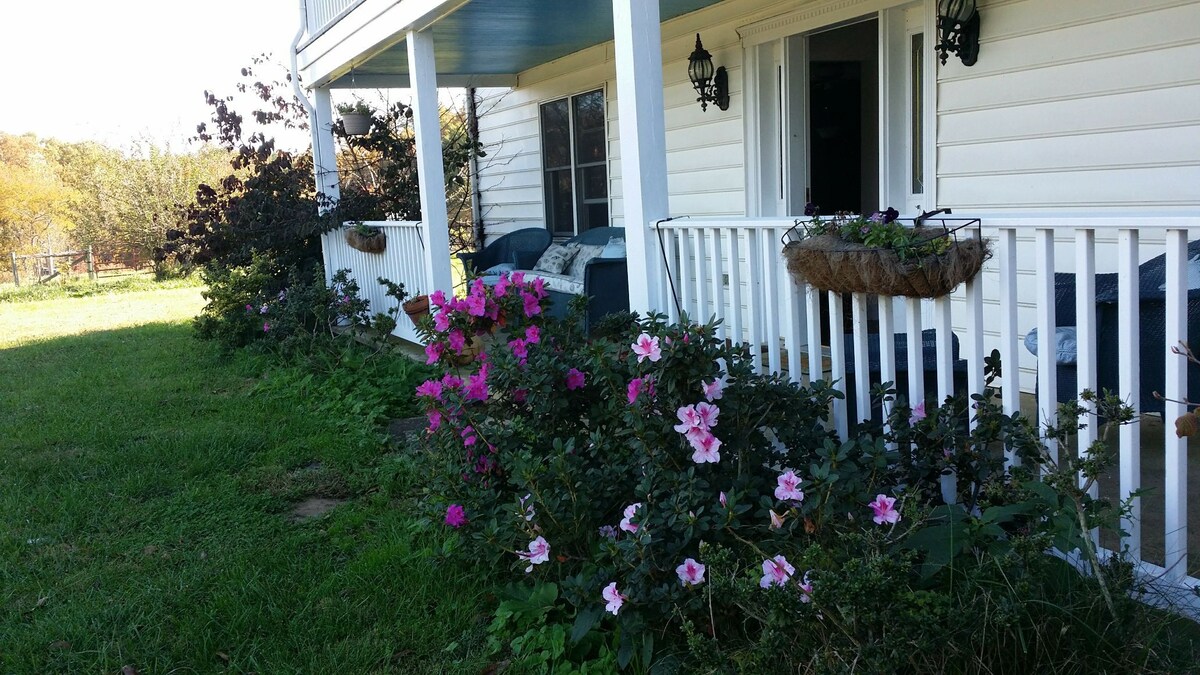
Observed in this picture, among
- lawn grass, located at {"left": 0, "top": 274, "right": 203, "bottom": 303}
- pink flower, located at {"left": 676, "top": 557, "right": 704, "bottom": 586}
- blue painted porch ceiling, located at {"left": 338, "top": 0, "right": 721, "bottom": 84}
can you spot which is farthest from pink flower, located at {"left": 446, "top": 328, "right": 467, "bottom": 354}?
lawn grass, located at {"left": 0, "top": 274, "right": 203, "bottom": 303}

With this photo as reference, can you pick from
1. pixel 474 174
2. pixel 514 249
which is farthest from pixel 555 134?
pixel 474 174

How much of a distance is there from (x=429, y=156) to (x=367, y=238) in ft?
5.38

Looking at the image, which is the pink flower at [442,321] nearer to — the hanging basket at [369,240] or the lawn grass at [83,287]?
the hanging basket at [369,240]

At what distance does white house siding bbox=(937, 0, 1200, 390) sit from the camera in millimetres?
3949

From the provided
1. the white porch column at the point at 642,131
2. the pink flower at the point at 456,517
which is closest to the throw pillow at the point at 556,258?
the white porch column at the point at 642,131

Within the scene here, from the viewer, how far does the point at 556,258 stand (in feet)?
25.1

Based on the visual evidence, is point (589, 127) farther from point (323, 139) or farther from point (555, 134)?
point (323, 139)

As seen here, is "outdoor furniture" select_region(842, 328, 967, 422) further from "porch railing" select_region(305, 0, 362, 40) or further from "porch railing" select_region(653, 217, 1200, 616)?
"porch railing" select_region(305, 0, 362, 40)

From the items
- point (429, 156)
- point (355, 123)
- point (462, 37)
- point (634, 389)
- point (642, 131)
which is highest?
point (462, 37)

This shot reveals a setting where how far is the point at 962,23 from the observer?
184 inches

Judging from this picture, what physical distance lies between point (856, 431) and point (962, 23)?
2.75 m

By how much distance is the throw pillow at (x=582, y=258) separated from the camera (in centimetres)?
723

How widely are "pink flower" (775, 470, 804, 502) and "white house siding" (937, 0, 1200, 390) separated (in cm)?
174

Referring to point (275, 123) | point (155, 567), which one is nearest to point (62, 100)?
point (275, 123)
